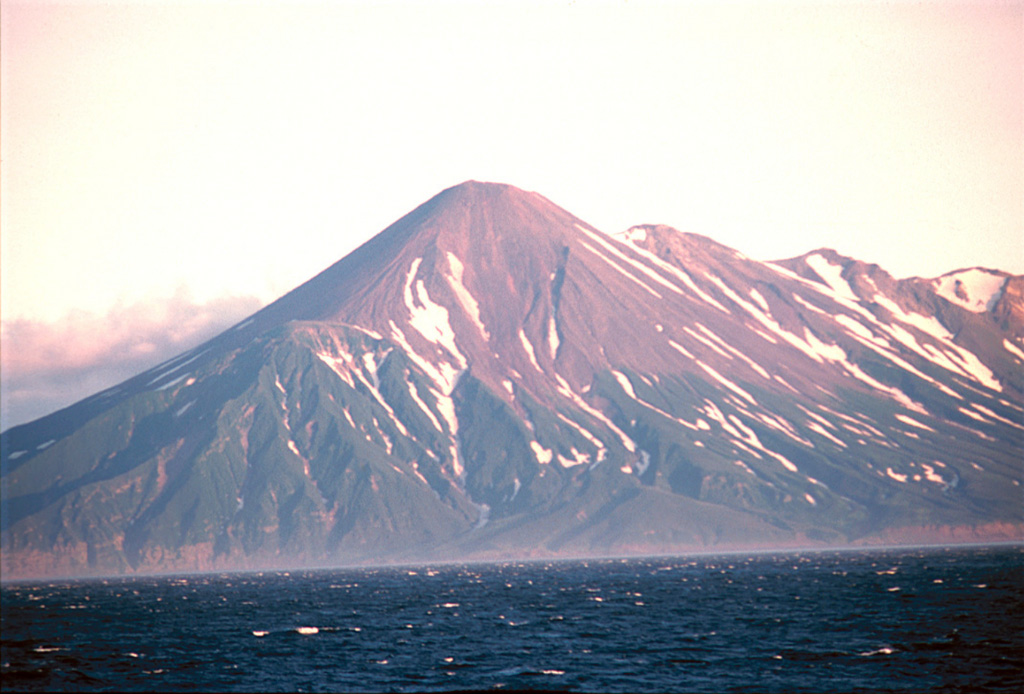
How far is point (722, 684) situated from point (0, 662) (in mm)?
48616

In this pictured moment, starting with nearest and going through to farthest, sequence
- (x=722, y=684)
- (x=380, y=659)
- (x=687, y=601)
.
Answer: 1. (x=722, y=684)
2. (x=380, y=659)
3. (x=687, y=601)

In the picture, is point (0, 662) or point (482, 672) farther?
point (0, 662)

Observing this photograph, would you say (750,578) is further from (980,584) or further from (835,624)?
(835,624)

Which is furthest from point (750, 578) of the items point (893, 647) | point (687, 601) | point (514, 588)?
point (893, 647)

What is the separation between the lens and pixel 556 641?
89.9 meters

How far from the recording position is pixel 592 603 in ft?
415

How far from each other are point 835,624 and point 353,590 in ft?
306

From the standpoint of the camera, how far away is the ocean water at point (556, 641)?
232 feet

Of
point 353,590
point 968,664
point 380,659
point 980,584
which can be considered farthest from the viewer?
point 353,590

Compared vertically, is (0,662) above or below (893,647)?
above

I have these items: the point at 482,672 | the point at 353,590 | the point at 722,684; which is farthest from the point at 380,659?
the point at 353,590

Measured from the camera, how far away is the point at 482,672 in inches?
2906

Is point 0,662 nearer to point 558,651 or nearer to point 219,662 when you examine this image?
point 219,662

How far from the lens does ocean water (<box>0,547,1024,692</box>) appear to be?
70.7 meters
